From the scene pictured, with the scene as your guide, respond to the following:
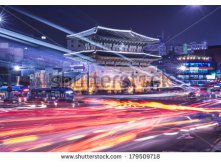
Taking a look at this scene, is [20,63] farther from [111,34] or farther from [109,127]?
[111,34]

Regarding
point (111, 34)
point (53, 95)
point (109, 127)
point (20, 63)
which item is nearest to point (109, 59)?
point (111, 34)

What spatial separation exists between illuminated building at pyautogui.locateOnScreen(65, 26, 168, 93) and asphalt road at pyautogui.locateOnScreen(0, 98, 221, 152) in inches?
18.5

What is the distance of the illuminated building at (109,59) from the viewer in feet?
25.3

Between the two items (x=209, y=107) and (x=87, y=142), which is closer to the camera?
(x=87, y=142)

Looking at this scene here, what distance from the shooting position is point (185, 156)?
4.68 m

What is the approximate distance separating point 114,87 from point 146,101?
1206 millimetres

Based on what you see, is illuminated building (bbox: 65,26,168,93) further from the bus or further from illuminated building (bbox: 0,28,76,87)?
illuminated building (bbox: 0,28,76,87)

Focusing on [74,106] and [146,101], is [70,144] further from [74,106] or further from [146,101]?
[146,101]

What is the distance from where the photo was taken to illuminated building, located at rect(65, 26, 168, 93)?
770 centimetres

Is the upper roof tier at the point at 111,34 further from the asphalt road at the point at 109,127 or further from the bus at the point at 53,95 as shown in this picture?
→ the asphalt road at the point at 109,127

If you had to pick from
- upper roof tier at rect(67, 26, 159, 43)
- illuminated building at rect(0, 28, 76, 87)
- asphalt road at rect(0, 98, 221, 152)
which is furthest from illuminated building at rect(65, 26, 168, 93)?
illuminated building at rect(0, 28, 76, 87)

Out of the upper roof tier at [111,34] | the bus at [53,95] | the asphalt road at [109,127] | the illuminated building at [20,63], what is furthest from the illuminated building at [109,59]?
the illuminated building at [20,63]

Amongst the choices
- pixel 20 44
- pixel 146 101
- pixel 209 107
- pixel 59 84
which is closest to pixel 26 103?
pixel 59 84

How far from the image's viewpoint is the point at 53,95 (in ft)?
24.1
